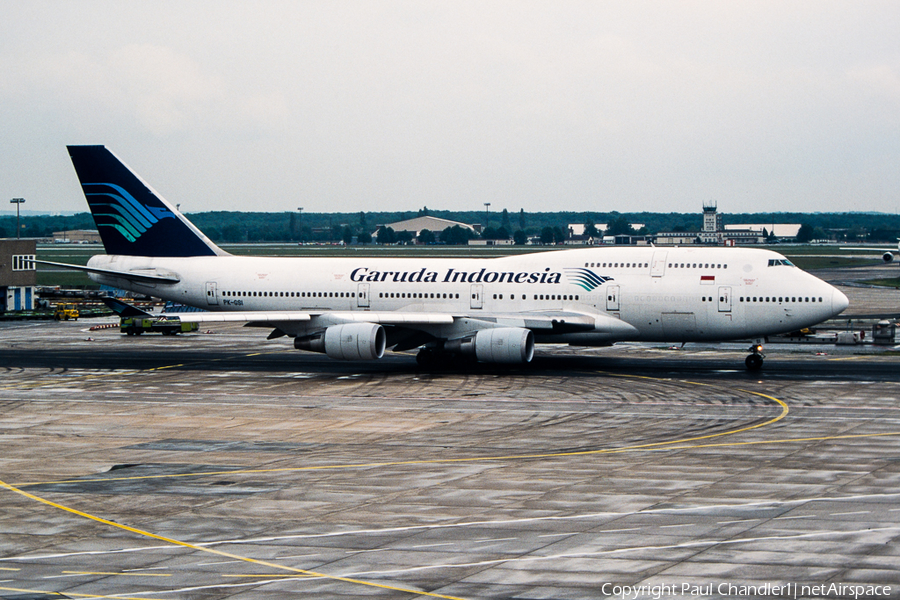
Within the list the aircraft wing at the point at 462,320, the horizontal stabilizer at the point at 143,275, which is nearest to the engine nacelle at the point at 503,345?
the aircraft wing at the point at 462,320

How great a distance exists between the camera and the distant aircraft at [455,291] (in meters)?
45.2

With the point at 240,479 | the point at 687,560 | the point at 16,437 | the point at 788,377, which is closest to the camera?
the point at 687,560

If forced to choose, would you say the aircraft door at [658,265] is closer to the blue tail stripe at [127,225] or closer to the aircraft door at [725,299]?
the aircraft door at [725,299]

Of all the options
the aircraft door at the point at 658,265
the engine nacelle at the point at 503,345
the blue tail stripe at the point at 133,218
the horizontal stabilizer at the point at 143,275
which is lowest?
the engine nacelle at the point at 503,345

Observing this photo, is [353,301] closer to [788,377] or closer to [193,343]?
[193,343]

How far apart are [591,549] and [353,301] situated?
108 ft

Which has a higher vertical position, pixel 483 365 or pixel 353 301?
pixel 353 301

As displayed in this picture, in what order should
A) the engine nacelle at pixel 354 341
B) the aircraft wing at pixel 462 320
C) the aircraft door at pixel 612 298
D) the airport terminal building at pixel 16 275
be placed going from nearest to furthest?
the engine nacelle at pixel 354 341, the aircraft wing at pixel 462 320, the aircraft door at pixel 612 298, the airport terminal building at pixel 16 275

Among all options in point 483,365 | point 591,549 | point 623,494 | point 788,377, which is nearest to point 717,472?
point 623,494

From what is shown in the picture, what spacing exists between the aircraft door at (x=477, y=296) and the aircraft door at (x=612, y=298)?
6.07 metres

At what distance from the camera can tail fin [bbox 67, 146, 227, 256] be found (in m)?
54.2

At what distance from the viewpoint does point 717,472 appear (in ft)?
84.6

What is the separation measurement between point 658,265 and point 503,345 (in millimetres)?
8476

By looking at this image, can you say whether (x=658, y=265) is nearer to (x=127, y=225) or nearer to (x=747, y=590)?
(x=127, y=225)
